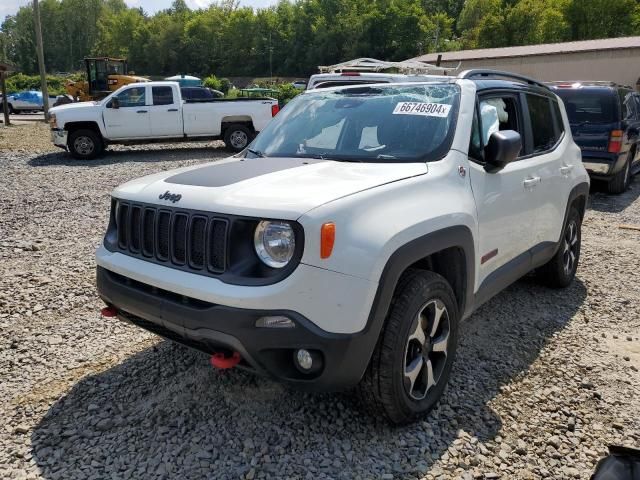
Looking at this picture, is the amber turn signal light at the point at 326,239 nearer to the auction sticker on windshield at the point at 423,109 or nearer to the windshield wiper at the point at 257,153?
the auction sticker on windshield at the point at 423,109

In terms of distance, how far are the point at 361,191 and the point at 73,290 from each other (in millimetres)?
3390

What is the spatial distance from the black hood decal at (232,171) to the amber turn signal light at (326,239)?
69 centimetres

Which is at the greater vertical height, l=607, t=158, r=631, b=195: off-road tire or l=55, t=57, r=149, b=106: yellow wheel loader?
l=55, t=57, r=149, b=106: yellow wheel loader

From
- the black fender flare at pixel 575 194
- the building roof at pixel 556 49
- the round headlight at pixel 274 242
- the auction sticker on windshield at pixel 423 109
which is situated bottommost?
the black fender flare at pixel 575 194

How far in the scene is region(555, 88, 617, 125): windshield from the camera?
909cm

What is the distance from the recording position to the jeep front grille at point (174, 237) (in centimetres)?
257

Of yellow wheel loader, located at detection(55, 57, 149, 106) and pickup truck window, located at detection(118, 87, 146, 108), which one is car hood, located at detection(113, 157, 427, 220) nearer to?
pickup truck window, located at detection(118, 87, 146, 108)

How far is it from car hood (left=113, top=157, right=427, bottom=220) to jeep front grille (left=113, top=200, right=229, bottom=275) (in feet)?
0.18

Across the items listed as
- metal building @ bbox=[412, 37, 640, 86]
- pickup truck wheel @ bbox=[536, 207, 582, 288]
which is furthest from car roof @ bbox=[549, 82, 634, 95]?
metal building @ bbox=[412, 37, 640, 86]

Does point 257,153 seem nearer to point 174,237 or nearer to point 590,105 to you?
point 174,237

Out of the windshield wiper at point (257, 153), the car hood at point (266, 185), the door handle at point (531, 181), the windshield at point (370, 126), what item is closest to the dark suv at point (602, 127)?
the door handle at point (531, 181)

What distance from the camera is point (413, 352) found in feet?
9.45

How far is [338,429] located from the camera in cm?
292

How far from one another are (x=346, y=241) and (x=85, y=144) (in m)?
13.1
